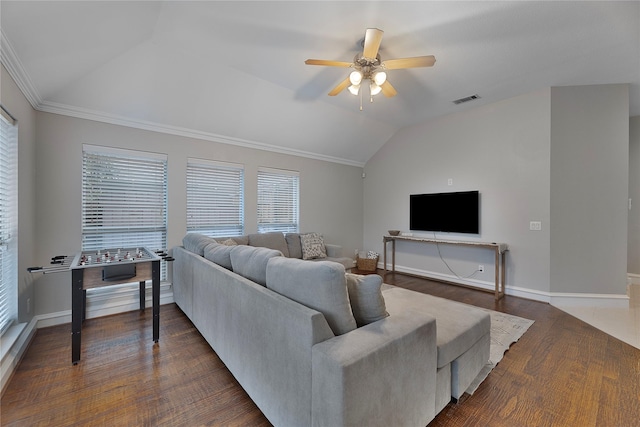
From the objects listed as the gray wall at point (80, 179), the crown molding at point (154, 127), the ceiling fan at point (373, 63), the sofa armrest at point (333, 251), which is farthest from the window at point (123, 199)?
the sofa armrest at point (333, 251)

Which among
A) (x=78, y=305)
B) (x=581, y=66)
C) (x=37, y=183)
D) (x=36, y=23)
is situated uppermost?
(x=581, y=66)

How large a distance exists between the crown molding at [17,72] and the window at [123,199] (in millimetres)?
645

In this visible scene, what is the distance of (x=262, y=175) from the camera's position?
15.7 feet

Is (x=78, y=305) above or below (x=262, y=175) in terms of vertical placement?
below

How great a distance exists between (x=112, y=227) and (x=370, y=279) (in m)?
3.44

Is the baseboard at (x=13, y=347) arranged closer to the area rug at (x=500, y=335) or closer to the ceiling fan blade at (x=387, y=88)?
the area rug at (x=500, y=335)

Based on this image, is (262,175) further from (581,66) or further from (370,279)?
(581,66)

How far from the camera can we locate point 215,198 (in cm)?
422

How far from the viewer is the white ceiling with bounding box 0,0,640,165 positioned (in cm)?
220

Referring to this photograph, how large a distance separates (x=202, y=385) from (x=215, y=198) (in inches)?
113

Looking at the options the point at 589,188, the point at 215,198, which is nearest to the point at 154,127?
the point at 215,198

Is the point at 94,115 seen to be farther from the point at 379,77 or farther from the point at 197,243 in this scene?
the point at 379,77

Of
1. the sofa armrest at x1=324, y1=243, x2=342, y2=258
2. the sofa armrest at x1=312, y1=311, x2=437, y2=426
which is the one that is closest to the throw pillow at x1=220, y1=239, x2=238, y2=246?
the sofa armrest at x1=324, y1=243, x2=342, y2=258

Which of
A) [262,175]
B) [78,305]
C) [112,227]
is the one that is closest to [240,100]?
[262,175]
